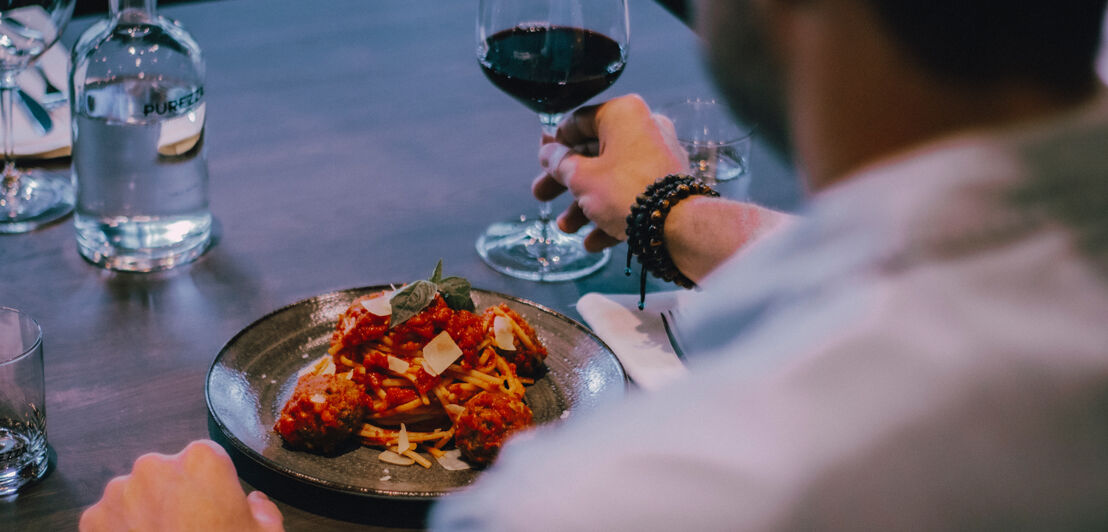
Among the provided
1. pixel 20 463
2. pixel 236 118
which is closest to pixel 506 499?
pixel 20 463

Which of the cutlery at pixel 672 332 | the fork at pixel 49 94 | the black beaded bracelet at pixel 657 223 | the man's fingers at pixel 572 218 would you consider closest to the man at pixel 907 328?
the cutlery at pixel 672 332

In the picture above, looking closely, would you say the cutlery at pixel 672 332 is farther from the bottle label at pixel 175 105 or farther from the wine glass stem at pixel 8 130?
the wine glass stem at pixel 8 130

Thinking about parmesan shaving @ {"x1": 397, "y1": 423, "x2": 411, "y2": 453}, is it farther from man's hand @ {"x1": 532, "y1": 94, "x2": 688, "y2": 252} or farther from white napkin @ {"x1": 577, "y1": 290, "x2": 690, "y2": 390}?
man's hand @ {"x1": 532, "y1": 94, "x2": 688, "y2": 252}

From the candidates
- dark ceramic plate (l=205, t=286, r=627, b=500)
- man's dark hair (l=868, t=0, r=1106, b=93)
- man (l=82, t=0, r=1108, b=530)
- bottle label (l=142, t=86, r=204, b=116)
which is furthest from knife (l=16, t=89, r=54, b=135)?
man's dark hair (l=868, t=0, r=1106, b=93)

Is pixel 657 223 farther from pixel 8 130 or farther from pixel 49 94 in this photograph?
pixel 49 94

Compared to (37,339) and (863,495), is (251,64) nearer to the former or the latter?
(37,339)

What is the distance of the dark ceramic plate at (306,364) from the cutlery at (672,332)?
103 mm

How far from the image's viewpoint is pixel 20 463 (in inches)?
39.6

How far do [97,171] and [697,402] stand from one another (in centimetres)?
112

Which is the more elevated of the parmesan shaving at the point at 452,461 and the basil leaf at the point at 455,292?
the basil leaf at the point at 455,292

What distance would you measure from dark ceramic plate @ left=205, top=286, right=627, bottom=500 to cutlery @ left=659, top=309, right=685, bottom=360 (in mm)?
103

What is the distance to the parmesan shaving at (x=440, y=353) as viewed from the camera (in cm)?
114

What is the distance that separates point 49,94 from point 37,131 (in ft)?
0.44

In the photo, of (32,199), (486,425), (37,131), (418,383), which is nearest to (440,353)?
(418,383)
